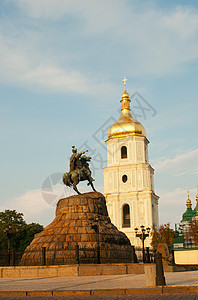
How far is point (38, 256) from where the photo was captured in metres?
18.9

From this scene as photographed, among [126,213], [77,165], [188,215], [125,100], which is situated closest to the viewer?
[77,165]

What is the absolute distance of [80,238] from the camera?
62.6 ft

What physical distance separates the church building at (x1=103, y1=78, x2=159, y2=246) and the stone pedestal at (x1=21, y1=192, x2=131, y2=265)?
3721 centimetres

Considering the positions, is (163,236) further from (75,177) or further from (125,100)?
(75,177)

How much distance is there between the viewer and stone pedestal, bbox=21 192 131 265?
60.2 ft

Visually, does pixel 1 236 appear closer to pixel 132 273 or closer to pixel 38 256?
pixel 38 256

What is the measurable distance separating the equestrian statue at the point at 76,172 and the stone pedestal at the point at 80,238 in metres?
1.28

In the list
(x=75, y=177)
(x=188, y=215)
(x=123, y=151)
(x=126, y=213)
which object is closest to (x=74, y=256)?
(x=75, y=177)

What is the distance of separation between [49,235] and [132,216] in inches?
1590

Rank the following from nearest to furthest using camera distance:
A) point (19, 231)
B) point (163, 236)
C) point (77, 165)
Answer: point (77, 165), point (19, 231), point (163, 236)

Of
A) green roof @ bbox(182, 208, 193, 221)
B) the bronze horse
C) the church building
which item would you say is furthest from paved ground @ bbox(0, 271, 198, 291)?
green roof @ bbox(182, 208, 193, 221)

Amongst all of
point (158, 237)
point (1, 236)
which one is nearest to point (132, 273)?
point (1, 236)

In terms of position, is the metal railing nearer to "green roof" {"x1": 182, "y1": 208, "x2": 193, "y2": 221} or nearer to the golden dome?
the golden dome

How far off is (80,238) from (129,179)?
42225 millimetres
